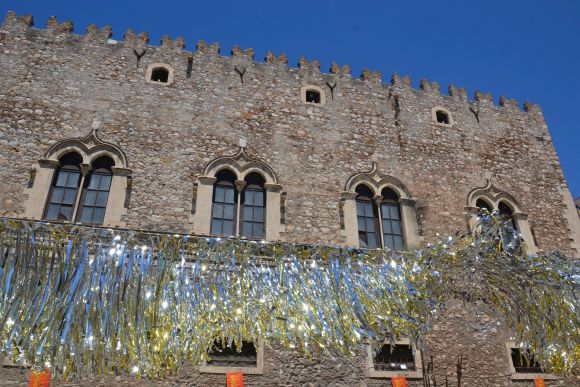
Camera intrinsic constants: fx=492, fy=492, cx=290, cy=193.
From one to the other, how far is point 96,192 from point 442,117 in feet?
27.4

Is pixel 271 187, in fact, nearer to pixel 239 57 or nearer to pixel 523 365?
pixel 239 57

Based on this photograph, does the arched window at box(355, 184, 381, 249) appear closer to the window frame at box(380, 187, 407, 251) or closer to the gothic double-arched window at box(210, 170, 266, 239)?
the window frame at box(380, 187, 407, 251)

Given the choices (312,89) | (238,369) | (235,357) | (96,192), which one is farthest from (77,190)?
(312,89)

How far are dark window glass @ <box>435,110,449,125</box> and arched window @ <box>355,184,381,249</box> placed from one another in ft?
10.7

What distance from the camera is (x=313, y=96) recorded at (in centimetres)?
1177

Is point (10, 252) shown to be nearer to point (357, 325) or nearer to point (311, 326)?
point (311, 326)

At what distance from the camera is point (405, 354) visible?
862 cm

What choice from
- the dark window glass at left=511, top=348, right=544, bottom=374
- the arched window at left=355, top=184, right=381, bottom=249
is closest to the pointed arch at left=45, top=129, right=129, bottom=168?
the arched window at left=355, top=184, right=381, bottom=249

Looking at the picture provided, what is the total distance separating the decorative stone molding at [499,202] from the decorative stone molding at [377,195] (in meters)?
1.39

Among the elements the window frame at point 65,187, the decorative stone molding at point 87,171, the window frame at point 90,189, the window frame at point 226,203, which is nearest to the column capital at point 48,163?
the decorative stone molding at point 87,171

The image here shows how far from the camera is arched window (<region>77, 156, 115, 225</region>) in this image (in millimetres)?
8867

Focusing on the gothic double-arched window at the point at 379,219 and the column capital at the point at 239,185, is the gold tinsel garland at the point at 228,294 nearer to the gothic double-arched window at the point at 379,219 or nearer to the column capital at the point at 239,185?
the gothic double-arched window at the point at 379,219

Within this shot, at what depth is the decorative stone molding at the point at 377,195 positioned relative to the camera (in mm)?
9828

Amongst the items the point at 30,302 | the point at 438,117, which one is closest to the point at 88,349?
the point at 30,302
